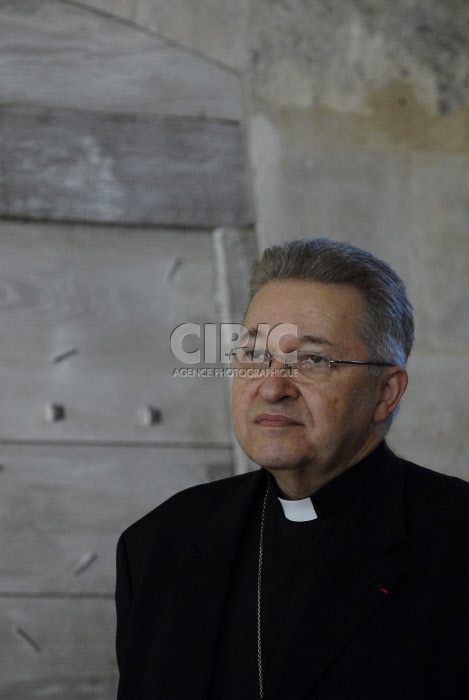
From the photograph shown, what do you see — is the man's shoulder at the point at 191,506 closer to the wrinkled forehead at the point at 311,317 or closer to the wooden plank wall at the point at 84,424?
the wrinkled forehead at the point at 311,317

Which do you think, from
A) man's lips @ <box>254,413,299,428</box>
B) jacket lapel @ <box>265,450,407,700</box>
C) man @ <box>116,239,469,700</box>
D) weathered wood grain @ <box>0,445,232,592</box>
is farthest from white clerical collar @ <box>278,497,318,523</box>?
weathered wood grain @ <box>0,445,232,592</box>

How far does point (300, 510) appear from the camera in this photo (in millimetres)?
2104

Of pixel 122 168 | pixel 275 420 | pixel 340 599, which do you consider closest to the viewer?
pixel 340 599

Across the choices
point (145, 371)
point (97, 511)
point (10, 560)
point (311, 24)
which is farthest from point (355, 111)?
point (10, 560)

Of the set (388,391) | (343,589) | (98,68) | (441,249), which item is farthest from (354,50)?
(343,589)

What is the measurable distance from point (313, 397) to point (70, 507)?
1076 millimetres

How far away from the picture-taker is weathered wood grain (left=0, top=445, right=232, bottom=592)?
107 inches

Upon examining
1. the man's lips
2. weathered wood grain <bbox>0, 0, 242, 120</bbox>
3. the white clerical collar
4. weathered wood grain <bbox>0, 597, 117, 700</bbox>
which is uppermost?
weathered wood grain <bbox>0, 0, 242, 120</bbox>

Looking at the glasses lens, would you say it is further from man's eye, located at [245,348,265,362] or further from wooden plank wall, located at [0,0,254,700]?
wooden plank wall, located at [0,0,254,700]

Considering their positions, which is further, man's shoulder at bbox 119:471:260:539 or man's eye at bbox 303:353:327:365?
man's shoulder at bbox 119:471:260:539

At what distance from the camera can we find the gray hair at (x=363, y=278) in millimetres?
2039

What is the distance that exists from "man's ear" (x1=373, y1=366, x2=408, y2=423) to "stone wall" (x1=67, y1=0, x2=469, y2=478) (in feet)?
3.47

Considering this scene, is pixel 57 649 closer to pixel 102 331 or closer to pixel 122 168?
pixel 102 331

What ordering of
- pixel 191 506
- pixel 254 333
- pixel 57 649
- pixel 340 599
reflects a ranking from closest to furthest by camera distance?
1. pixel 340 599
2. pixel 254 333
3. pixel 191 506
4. pixel 57 649
